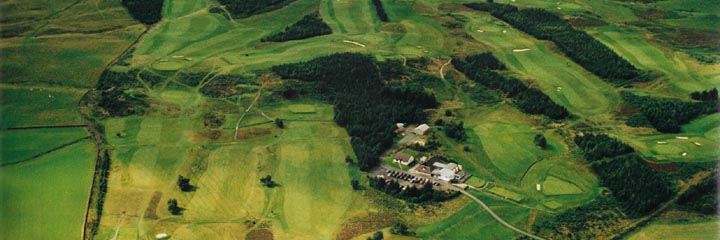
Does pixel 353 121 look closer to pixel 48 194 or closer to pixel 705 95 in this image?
pixel 48 194

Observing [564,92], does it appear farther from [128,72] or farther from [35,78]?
[35,78]

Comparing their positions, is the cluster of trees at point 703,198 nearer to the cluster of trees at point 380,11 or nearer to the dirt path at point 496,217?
the dirt path at point 496,217

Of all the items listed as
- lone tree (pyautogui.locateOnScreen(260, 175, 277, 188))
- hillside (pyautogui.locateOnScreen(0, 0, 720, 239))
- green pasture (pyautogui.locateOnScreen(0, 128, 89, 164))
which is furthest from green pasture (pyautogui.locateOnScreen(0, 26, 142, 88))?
lone tree (pyautogui.locateOnScreen(260, 175, 277, 188))

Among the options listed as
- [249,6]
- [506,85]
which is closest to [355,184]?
[506,85]

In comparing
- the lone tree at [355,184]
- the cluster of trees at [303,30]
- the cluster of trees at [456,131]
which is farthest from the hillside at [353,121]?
the cluster of trees at [456,131]

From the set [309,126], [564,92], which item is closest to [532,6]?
[564,92]

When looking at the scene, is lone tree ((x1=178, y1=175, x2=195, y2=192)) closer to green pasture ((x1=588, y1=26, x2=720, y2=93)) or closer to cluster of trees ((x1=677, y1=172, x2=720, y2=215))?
cluster of trees ((x1=677, y1=172, x2=720, y2=215))
